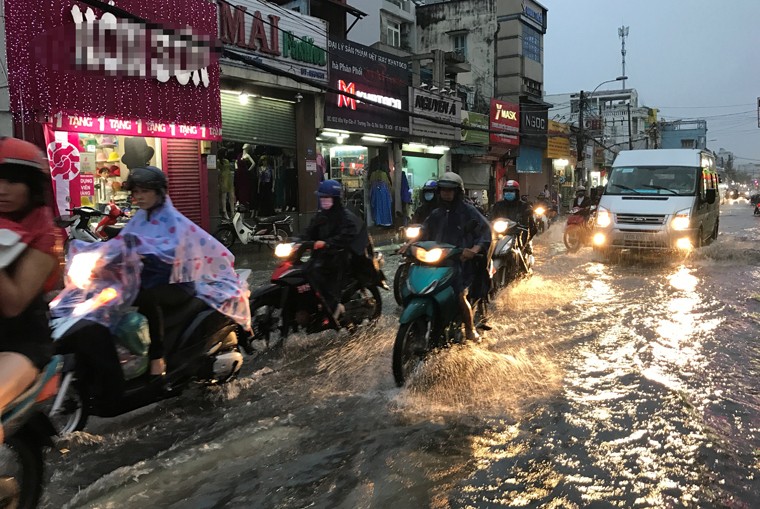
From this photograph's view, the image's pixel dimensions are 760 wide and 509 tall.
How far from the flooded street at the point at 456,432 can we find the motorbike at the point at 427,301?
0.60ft

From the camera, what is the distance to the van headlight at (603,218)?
39.3ft

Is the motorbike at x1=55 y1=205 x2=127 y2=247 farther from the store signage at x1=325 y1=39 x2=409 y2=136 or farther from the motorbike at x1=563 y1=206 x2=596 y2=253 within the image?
the motorbike at x1=563 y1=206 x2=596 y2=253

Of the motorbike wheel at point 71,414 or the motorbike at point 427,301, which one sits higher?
the motorbike at point 427,301

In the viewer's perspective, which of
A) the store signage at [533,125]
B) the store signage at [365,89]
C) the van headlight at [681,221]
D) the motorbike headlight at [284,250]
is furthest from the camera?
the store signage at [533,125]

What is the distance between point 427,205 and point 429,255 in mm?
4503

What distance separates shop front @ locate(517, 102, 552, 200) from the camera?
31750mm

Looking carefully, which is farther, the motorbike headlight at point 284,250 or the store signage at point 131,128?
the store signage at point 131,128

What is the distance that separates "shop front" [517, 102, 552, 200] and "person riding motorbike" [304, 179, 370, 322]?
2584 cm

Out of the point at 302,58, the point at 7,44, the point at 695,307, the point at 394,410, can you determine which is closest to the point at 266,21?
the point at 302,58

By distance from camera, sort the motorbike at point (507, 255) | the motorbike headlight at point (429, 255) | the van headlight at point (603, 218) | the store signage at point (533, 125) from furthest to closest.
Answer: the store signage at point (533, 125), the van headlight at point (603, 218), the motorbike at point (507, 255), the motorbike headlight at point (429, 255)

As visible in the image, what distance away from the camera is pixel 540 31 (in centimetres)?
3638

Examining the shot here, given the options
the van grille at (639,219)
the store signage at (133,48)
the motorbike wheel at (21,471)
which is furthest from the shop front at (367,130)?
the motorbike wheel at (21,471)

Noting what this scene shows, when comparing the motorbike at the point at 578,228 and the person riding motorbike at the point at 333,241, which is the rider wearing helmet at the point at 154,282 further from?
the motorbike at the point at 578,228

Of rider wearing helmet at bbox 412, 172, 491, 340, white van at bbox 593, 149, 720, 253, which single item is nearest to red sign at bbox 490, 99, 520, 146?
white van at bbox 593, 149, 720, 253
